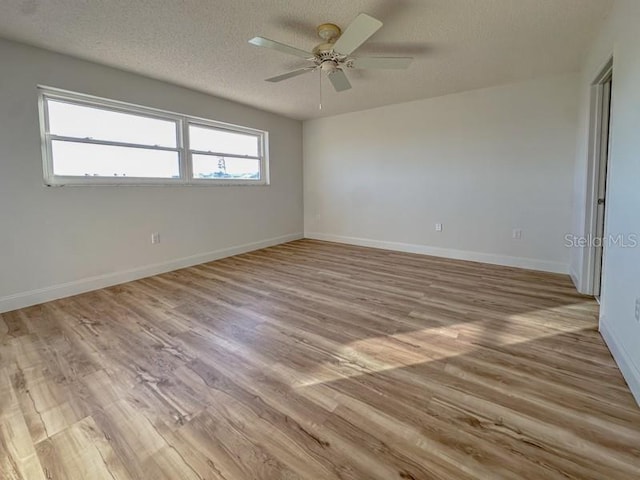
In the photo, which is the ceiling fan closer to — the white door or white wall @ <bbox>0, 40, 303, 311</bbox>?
white wall @ <bbox>0, 40, 303, 311</bbox>

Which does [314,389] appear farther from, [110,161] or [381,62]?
[110,161]

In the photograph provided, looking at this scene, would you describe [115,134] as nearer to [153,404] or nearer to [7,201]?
[7,201]

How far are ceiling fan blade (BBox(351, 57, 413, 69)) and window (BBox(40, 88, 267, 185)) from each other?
105 inches

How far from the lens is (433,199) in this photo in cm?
471

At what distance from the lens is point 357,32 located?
209 centimetres

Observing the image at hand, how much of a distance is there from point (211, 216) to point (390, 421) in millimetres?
3900

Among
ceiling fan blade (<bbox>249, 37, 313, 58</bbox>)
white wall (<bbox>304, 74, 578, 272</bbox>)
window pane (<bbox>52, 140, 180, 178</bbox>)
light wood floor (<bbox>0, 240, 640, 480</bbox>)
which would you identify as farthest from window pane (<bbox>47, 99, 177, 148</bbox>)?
white wall (<bbox>304, 74, 578, 272</bbox>)

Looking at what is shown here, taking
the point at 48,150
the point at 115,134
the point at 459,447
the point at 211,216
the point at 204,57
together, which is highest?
the point at 204,57

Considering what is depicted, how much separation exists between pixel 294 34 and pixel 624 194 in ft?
8.81

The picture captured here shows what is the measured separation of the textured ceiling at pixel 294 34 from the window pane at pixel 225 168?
106 cm

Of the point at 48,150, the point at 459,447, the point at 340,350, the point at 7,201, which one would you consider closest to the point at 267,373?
the point at 340,350

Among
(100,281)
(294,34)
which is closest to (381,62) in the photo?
(294,34)

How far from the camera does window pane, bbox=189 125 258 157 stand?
4312mm

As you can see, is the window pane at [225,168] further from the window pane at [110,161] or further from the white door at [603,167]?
the white door at [603,167]
